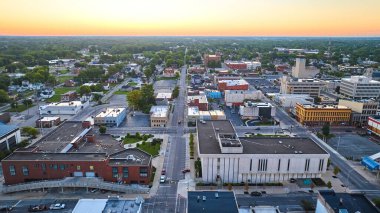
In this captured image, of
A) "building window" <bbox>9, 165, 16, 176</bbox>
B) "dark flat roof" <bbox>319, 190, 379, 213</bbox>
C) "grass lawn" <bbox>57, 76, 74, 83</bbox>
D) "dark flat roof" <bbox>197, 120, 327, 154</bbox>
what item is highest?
"dark flat roof" <bbox>197, 120, 327, 154</bbox>

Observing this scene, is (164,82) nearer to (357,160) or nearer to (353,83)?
(353,83)

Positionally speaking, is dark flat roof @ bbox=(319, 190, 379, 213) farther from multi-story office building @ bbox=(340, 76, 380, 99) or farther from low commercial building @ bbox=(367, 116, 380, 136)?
multi-story office building @ bbox=(340, 76, 380, 99)

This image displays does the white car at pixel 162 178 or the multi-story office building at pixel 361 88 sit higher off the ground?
the multi-story office building at pixel 361 88

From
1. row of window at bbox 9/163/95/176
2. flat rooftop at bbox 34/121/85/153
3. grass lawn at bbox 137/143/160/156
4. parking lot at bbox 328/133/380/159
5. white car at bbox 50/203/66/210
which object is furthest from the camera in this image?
→ parking lot at bbox 328/133/380/159

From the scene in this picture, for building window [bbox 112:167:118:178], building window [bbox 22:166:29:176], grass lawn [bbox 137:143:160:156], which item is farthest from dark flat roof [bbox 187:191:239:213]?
building window [bbox 22:166:29:176]

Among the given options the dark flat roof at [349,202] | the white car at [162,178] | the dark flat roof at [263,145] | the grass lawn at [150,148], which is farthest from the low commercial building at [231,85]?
the dark flat roof at [349,202]

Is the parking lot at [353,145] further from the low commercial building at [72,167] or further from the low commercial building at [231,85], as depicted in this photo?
the low commercial building at [231,85]

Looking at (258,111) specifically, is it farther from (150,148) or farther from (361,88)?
(361,88)

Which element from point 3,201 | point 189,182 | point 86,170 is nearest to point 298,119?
point 189,182

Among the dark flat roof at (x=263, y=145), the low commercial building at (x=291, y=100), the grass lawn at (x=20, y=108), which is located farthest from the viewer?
the low commercial building at (x=291, y=100)
